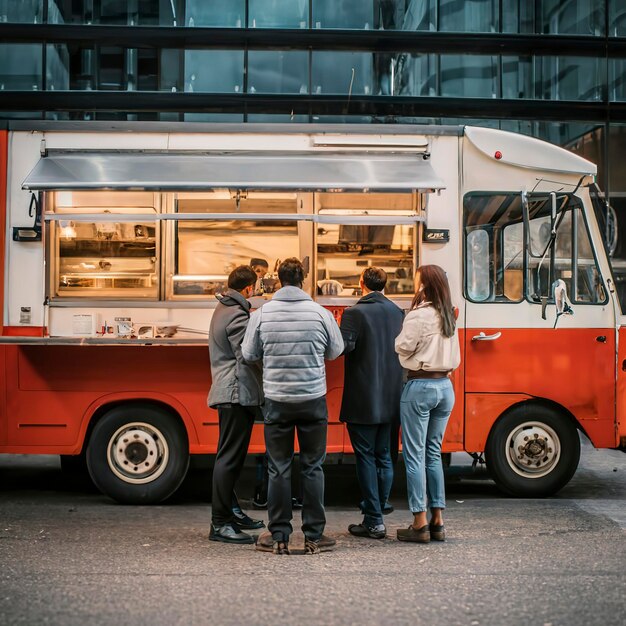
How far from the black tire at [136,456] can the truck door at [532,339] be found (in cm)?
260

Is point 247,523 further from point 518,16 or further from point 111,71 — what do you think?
point 518,16

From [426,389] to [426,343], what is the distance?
0.33m

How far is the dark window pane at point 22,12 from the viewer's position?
14586mm

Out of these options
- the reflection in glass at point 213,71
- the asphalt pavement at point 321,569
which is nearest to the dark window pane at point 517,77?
the reflection in glass at point 213,71

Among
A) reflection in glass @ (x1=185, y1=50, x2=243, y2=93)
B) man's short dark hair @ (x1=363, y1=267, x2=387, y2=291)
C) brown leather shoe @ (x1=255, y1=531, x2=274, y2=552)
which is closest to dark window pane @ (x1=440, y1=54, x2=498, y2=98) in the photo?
reflection in glass @ (x1=185, y1=50, x2=243, y2=93)

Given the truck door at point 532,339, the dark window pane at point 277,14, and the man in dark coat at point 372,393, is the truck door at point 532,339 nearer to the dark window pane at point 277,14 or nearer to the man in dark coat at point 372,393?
the man in dark coat at point 372,393

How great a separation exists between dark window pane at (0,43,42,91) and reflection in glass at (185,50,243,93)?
248 cm

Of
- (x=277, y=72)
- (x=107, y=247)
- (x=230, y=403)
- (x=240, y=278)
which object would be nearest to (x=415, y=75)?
(x=277, y=72)

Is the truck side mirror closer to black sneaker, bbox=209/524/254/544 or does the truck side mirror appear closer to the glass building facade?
black sneaker, bbox=209/524/254/544

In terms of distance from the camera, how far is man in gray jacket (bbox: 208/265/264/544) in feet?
20.9

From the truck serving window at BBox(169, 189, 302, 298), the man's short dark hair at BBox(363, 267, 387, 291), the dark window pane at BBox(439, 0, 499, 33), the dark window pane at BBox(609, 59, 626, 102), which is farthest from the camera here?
the dark window pane at BBox(609, 59, 626, 102)

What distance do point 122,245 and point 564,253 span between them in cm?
399

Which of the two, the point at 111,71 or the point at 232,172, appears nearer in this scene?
the point at 232,172

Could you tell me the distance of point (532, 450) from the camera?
310 inches
